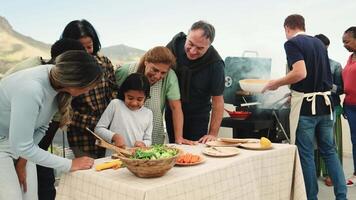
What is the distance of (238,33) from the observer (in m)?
4.21

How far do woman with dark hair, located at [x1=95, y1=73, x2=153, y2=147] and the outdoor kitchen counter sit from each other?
0.76 ft

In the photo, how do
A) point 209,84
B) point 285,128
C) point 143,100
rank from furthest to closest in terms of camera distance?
point 285,128
point 209,84
point 143,100

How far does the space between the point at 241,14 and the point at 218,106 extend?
6.47 ft

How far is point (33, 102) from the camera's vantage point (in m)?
1.34

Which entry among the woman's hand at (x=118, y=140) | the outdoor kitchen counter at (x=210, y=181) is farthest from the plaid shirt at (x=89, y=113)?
the outdoor kitchen counter at (x=210, y=181)

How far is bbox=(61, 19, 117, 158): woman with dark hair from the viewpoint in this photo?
6.61 feet

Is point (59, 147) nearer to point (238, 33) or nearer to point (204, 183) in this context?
point (204, 183)

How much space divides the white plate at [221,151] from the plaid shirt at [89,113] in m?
0.60

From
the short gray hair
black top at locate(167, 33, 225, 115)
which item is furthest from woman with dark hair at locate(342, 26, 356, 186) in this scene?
the short gray hair

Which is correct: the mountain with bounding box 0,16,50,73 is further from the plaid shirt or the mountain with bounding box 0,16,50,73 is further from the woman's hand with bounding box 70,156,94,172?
the woman's hand with bounding box 70,156,94,172

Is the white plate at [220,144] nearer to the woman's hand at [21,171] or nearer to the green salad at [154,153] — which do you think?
the green salad at [154,153]

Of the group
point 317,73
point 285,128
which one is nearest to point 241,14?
point 285,128

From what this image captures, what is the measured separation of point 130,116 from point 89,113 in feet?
0.77

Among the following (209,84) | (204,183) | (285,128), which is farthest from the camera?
(285,128)
